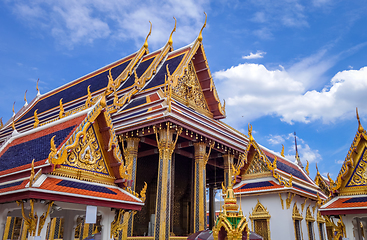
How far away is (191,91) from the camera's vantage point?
16.1 metres

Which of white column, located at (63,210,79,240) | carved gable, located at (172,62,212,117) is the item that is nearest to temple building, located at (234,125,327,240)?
carved gable, located at (172,62,212,117)

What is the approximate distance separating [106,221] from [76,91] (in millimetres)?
15483

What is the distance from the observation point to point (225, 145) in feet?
49.4

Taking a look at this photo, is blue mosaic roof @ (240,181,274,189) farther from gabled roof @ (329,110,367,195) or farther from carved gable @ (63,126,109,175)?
carved gable @ (63,126,109,175)

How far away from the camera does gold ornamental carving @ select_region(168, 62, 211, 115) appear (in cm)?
1540

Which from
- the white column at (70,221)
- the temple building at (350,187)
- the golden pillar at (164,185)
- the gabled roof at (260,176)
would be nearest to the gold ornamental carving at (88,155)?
the white column at (70,221)

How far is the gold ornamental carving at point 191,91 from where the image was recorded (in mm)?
15402

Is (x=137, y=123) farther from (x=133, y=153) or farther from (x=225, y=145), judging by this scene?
(x=225, y=145)

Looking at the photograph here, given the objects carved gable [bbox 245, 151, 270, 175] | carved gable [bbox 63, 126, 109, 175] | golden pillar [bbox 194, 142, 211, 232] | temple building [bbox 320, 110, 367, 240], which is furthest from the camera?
golden pillar [bbox 194, 142, 211, 232]

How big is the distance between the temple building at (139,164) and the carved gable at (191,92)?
5 cm

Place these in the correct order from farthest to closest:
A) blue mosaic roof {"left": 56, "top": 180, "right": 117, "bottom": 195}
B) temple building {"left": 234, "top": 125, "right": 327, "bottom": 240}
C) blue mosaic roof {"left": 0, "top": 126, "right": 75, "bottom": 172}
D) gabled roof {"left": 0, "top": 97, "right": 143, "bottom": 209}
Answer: temple building {"left": 234, "top": 125, "right": 327, "bottom": 240}, blue mosaic roof {"left": 0, "top": 126, "right": 75, "bottom": 172}, blue mosaic roof {"left": 56, "top": 180, "right": 117, "bottom": 195}, gabled roof {"left": 0, "top": 97, "right": 143, "bottom": 209}

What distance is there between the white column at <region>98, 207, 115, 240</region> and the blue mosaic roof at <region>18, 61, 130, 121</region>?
41.0 feet

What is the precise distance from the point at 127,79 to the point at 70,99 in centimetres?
446

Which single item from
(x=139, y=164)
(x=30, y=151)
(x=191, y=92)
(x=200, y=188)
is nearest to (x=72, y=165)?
(x=30, y=151)
